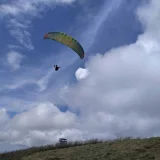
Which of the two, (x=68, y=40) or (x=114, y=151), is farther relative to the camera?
(x=68, y=40)

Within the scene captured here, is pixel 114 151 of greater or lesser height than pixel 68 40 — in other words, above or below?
below

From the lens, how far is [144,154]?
22.6m

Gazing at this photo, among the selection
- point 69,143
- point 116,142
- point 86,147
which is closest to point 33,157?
point 69,143

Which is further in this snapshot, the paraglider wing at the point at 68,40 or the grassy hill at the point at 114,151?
the paraglider wing at the point at 68,40

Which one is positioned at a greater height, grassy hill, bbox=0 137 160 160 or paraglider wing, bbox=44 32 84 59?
paraglider wing, bbox=44 32 84 59

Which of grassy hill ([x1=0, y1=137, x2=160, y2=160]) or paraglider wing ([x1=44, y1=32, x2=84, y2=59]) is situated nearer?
grassy hill ([x1=0, y1=137, x2=160, y2=160])

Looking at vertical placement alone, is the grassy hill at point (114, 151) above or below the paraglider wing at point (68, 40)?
below

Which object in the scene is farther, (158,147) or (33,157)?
(33,157)

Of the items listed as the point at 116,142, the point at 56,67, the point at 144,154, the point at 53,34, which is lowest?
the point at 144,154

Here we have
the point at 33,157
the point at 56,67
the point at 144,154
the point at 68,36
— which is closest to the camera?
the point at 144,154

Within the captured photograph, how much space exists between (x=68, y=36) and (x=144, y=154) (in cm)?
1161

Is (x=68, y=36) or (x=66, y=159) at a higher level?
(x=68, y=36)

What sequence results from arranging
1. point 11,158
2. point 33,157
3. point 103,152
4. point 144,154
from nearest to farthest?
point 144,154
point 103,152
point 33,157
point 11,158

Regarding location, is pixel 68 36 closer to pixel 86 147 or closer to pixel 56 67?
pixel 56 67
